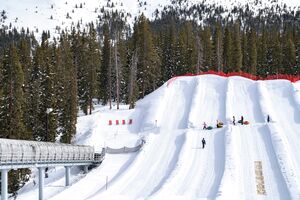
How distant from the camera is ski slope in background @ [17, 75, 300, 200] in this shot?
122 feet

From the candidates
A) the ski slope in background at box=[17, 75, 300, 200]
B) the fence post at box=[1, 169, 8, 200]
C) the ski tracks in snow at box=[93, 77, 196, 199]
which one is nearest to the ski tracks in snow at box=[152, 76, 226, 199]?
the ski slope in background at box=[17, 75, 300, 200]

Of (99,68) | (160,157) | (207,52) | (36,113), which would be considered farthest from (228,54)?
(160,157)

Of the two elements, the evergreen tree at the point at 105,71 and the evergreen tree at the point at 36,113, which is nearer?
the evergreen tree at the point at 36,113

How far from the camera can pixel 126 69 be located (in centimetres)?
8794

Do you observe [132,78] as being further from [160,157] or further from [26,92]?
[160,157]

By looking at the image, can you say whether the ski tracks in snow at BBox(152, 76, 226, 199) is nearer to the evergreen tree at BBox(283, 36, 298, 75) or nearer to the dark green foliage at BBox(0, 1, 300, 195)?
the dark green foliage at BBox(0, 1, 300, 195)

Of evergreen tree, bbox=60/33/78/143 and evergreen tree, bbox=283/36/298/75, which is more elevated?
evergreen tree, bbox=283/36/298/75

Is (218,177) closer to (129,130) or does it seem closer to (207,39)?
(129,130)

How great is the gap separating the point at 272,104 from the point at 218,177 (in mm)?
26830

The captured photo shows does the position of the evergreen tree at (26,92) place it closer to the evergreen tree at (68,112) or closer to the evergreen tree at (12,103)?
the evergreen tree at (12,103)

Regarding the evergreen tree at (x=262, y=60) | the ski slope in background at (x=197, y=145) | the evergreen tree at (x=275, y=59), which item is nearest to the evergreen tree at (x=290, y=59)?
the evergreen tree at (x=275, y=59)

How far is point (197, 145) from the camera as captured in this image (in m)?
49.6

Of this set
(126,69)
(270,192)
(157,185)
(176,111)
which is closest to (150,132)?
(176,111)

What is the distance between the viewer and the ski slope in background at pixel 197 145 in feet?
122
